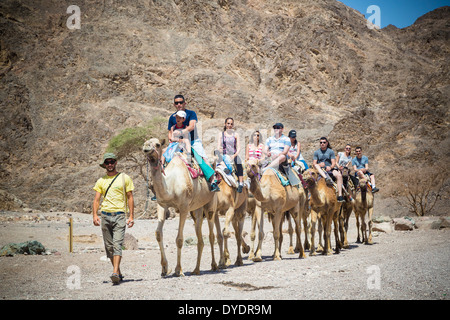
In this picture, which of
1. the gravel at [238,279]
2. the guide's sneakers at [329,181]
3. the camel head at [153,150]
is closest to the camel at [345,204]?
the guide's sneakers at [329,181]

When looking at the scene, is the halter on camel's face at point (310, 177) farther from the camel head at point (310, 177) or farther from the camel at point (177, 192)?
the camel at point (177, 192)

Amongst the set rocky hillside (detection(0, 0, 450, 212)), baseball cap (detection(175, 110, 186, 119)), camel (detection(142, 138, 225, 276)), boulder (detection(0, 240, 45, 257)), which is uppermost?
rocky hillside (detection(0, 0, 450, 212))

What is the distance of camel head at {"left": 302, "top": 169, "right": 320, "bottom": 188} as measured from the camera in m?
14.0

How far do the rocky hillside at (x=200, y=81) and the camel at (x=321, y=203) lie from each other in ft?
110

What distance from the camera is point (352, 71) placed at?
85812 mm

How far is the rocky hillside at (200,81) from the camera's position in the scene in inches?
2250

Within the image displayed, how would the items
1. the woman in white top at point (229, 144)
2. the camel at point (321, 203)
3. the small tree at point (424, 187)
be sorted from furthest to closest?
the small tree at point (424, 187)
the camel at point (321, 203)
the woman in white top at point (229, 144)

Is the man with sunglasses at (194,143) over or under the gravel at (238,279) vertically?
over

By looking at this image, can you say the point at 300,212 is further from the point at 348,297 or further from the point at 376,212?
the point at 376,212

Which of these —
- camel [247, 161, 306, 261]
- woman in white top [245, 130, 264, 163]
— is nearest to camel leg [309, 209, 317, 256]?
camel [247, 161, 306, 261]

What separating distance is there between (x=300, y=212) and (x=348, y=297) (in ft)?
26.1

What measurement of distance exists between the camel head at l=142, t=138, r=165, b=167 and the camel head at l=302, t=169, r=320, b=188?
6113mm

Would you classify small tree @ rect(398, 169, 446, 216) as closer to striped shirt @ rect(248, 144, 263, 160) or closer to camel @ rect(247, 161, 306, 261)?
striped shirt @ rect(248, 144, 263, 160)

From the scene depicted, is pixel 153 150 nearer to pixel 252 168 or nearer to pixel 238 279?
pixel 238 279
